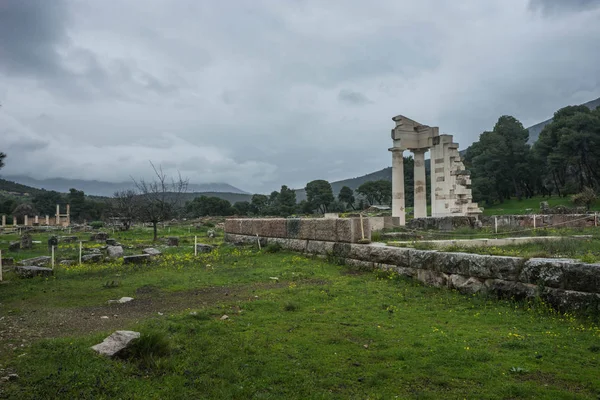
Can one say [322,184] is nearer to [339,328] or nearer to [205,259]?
[205,259]

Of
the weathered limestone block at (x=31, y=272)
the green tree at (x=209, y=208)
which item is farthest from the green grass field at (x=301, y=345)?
the green tree at (x=209, y=208)

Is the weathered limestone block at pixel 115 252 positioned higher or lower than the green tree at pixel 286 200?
lower

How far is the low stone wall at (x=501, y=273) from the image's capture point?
6.22 m

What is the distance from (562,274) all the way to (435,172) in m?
20.3

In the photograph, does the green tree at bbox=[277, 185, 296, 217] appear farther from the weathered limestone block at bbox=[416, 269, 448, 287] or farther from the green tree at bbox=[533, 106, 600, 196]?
the weathered limestone block at bbox=[416, 269, 448, 287]

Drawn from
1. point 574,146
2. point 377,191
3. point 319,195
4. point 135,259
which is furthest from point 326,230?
point 377,191

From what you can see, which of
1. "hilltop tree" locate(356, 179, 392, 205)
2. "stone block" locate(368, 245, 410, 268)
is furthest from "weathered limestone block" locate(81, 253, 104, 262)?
"hilltop tree" locate(356, 179, 392, 205)

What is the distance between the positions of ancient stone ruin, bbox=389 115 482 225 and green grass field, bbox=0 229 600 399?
1744 cm

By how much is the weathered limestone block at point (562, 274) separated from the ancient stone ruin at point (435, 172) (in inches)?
702

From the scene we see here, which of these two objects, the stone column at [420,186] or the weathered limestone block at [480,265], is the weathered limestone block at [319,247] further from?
the stone column at [420,186]

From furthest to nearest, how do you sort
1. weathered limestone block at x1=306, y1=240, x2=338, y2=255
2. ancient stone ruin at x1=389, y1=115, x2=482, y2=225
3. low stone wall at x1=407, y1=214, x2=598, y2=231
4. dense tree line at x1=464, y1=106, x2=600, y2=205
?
dense tree line at x1=464, y1=106, x2=600, y2=205, ancient stone ruin at x1=389, y1=115, x2=482, y2=225, low stone wall at x1=407, y1=214, x2=598, y2=231, weathered limestone block at x1=306, y1=240, x2=338, y2=255

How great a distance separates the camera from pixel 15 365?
4.68 metres

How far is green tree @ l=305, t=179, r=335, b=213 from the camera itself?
250ft

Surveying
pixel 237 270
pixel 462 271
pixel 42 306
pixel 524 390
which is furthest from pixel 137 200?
pixel 524 390
